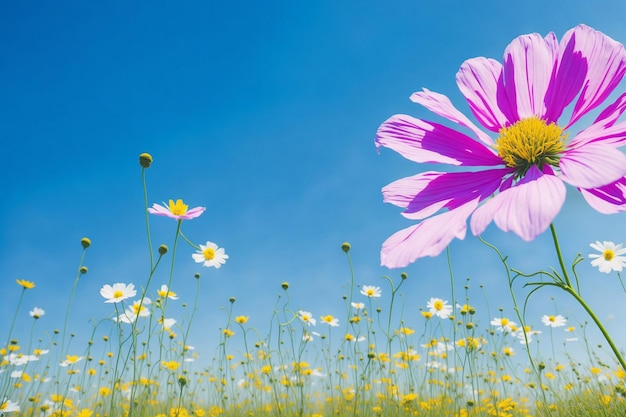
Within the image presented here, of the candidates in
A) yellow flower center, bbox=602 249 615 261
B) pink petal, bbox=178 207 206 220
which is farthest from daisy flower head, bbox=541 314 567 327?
pink petal, bbox=178 207 206 220

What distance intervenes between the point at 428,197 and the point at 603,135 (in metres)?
0.25

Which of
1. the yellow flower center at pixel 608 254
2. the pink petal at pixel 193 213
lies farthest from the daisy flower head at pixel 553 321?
the pink petal at pixel 193 213

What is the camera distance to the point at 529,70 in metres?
0.79

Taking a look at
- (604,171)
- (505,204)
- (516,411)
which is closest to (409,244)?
(505,204)

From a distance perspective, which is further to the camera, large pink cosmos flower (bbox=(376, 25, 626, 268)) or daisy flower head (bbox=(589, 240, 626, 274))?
daisy flower head (bbox=(589, 240, 626, 274))

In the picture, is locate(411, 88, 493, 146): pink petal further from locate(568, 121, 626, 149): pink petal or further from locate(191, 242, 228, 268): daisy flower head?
locate(191, 242, 228, 268): daisy flower head

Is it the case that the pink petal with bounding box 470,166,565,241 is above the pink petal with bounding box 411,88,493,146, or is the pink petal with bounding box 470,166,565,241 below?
below

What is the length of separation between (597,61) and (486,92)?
0.55 feet

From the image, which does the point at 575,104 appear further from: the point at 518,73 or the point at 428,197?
the point at 428,197

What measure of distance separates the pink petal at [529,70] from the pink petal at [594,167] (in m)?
0.22

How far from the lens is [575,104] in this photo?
2.45 ft

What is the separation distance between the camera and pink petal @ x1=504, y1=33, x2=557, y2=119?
0.78 metres

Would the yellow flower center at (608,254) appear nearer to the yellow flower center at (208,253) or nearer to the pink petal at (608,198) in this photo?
the yellow flower center at (208,253)

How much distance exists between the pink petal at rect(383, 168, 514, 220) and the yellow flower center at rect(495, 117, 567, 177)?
0.08 ft
